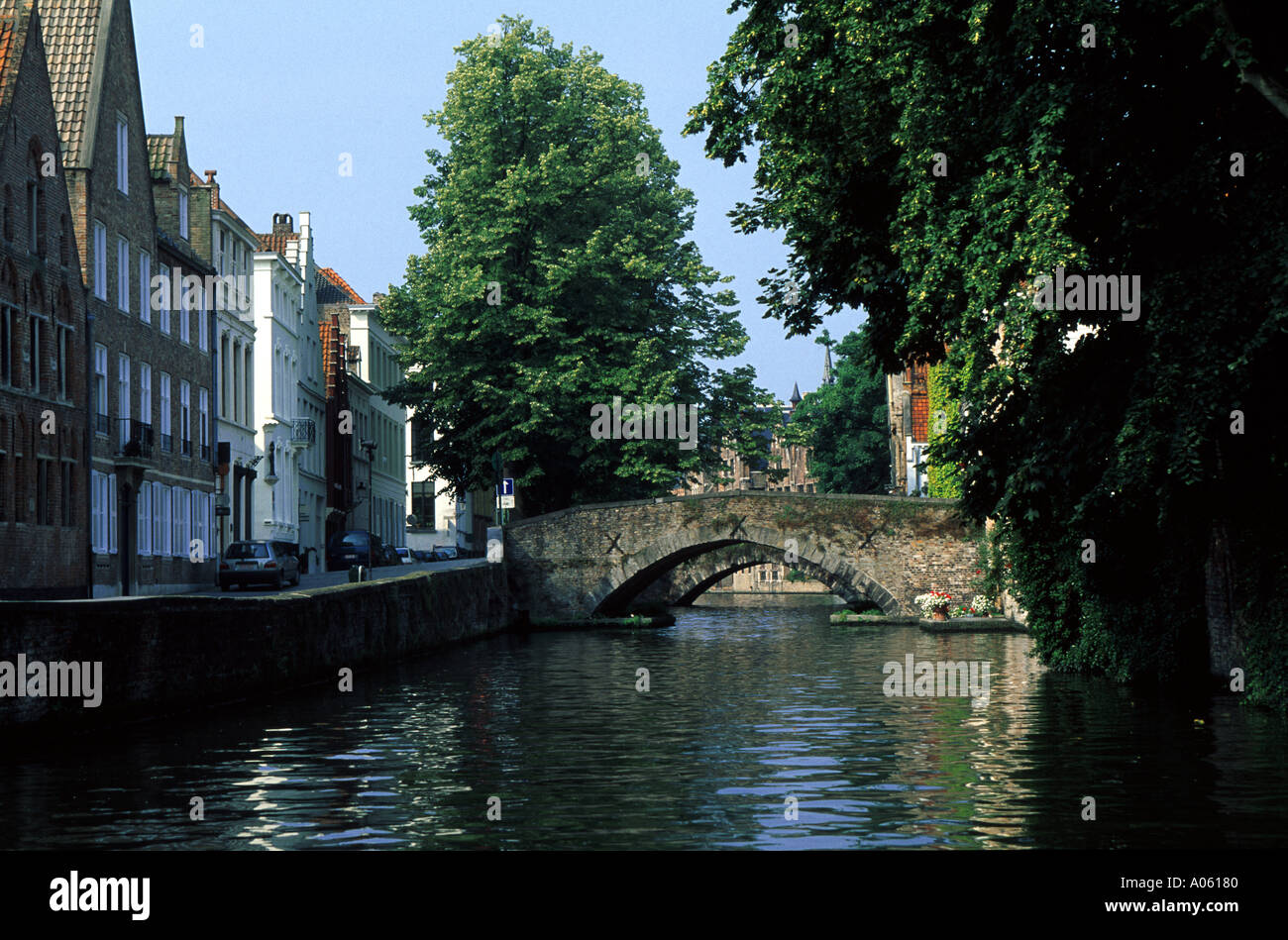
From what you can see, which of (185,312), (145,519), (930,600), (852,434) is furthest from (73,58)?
(852,434)

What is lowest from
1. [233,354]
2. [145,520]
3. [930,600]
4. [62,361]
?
[930,600]

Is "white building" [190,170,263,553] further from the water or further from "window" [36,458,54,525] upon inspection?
the water

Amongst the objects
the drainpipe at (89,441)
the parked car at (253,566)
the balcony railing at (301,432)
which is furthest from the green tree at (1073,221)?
the balcony railing at (301,432)

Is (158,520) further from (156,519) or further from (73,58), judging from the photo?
(73,58)

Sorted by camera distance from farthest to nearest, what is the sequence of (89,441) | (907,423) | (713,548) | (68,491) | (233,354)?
(907,423)
(233,354)
(713,548)
(89,441)
(68,491)

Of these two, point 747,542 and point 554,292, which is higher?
point 554,292

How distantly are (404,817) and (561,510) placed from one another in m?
36.0

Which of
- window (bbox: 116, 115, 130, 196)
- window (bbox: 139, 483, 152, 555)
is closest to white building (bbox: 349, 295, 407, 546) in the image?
window (bbox: 139, 483, 152, 555)

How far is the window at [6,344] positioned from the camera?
110ft

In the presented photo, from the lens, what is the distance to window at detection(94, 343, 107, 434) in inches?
1542

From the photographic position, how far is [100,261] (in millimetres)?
39719

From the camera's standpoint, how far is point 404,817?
37.6ft

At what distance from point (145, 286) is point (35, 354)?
848 centimetres
